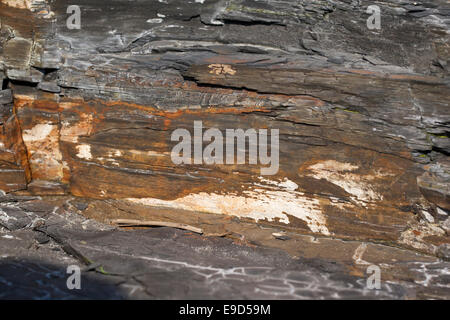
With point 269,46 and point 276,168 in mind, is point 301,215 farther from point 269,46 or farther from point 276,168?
point 269,46

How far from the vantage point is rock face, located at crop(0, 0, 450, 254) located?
3.60m

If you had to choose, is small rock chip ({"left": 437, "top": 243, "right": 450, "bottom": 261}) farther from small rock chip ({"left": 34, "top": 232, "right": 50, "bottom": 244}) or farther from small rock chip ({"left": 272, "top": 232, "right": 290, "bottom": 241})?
small rock chip ({"left": 34, "top": 232, "right": 50, "bottom": 244})

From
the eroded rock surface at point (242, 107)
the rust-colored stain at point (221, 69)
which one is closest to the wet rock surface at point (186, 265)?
the eroded rock surface at point (242, 107)

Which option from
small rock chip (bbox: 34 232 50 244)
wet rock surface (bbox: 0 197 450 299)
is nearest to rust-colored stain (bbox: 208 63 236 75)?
wet rock surface (bbox: 0 197 450 299)

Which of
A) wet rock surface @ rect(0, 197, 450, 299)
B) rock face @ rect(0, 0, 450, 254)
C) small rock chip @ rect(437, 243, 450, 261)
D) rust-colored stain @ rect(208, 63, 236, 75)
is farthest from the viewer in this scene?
rust-colored stain @ rect(208, 63, 236, 75)

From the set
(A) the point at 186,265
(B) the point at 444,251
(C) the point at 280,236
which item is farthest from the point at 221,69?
(B) the point at 444,251

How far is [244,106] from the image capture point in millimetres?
3730

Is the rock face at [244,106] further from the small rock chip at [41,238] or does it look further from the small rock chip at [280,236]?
the small rock chip at [41,238]

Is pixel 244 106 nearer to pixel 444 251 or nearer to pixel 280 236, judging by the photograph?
pixel 280 236

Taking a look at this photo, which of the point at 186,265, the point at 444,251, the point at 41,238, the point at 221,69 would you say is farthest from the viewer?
the point at 221,69

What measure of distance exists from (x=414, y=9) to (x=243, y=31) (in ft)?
4.90

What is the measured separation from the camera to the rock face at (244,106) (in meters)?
3.60

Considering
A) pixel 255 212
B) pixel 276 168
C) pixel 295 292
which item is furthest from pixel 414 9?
pixel 295 292

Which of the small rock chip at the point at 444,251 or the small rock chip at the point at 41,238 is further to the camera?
the small rock chip at the point at 41,238
